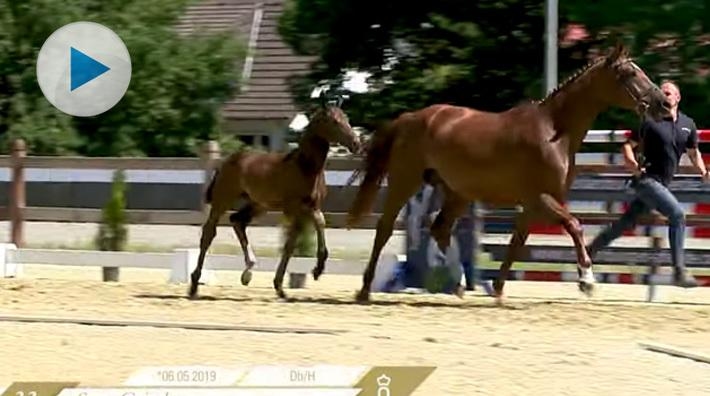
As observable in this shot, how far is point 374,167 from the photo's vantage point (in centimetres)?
1282

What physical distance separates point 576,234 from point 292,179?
9.12 ft

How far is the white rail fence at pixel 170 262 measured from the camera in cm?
1447

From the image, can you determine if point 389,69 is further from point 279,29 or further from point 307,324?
point 307,324

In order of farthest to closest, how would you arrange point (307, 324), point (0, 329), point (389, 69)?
point (389, 69), point (307, 324), point (0, 329)

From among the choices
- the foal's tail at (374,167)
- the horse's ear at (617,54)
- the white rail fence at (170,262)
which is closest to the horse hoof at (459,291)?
the white rail fence at (170,262)

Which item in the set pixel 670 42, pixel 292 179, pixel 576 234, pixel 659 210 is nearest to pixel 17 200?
pixel 292 179

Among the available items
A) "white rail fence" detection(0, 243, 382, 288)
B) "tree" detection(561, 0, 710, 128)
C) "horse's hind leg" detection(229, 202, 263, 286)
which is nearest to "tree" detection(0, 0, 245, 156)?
"tree" detection(561, 0, 710, 128)

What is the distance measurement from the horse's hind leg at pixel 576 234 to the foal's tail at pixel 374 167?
5.68ft

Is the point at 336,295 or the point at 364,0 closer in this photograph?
the point at 336,295

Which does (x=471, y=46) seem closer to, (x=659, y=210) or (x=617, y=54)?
(x=659, y=210)

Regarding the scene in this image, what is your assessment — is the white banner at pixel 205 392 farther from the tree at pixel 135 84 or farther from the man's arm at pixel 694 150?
the tree at pixel 135 84

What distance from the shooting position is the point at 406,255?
550 inches

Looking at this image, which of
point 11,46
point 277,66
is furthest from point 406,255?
point 277,66

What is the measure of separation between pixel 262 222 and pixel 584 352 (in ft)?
25.7
